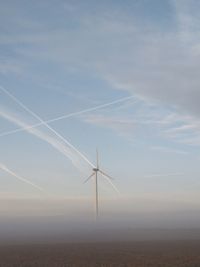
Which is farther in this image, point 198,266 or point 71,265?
point 71,265

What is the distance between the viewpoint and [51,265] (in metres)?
84.1

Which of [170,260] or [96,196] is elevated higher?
[96,196]

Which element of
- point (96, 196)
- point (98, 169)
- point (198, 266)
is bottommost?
point (198, 266)

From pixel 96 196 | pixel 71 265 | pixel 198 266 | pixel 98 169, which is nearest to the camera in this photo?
pixel 198 266

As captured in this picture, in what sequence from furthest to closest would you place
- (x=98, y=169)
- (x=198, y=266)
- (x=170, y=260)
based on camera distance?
1. (x=98, y=169)
2. (x=170, y=260)
3. (x=198, y=266)

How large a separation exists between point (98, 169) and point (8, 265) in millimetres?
37192

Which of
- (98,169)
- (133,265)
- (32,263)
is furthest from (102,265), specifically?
(98,169)

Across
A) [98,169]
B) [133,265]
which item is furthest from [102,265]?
[98,169]

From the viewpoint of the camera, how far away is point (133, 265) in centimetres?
8244

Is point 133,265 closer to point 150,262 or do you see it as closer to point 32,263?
point 150,262

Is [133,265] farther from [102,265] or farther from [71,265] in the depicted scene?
[71,265]

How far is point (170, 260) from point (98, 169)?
1250 inches

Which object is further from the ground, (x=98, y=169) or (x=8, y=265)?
(x=98, y=169)

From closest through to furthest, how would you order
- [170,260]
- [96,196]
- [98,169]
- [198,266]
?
1. [198,266]
2. [170,260]
3. [96,196]
4. [98,169]
